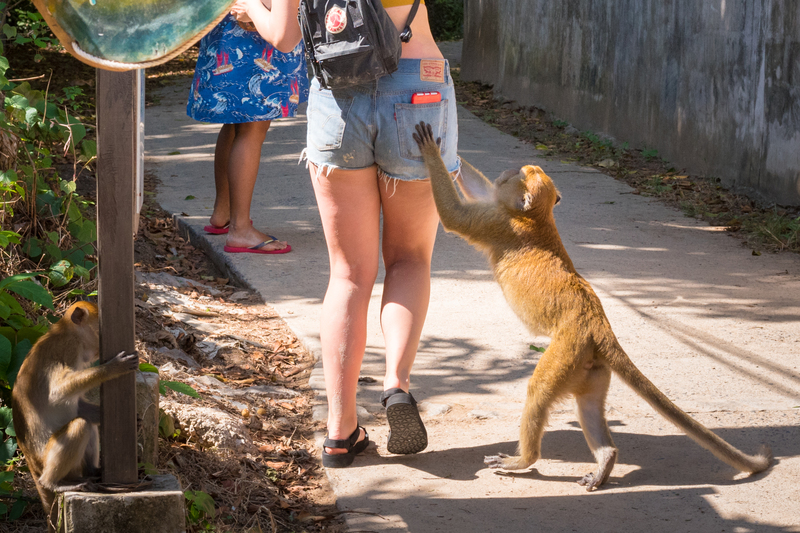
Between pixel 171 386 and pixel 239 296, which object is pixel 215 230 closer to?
pixel 239 296

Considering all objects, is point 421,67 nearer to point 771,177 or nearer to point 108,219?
point 108,219

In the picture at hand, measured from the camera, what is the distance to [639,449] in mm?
3471

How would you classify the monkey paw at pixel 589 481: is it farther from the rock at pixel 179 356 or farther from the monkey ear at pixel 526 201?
the rock at pixel 179 356

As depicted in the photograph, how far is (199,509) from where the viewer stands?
2805 mm

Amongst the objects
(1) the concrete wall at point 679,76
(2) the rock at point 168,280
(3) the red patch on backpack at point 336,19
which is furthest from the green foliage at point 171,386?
(1) the concrete wall at point 679,76

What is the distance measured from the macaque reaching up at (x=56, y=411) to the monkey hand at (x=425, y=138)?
4.20 feet

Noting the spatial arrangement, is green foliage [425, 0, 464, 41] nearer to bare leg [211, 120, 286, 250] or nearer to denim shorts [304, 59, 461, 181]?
bare leg [211, 120, 286, 250]

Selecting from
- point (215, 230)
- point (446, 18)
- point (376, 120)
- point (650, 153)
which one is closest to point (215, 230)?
point (215, 230)

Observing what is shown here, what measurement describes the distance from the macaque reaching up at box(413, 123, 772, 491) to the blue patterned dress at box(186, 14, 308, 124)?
104 inches

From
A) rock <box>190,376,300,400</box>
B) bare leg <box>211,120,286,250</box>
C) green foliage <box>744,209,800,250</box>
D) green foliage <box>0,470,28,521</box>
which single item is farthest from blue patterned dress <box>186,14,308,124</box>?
green foliage <box>744,209,800,250</box>

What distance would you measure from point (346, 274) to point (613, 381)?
1.84 m

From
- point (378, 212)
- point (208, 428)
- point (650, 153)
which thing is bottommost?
point (208, 428)

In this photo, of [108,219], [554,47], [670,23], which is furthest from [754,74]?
[108,219]

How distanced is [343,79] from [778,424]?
242 cm
